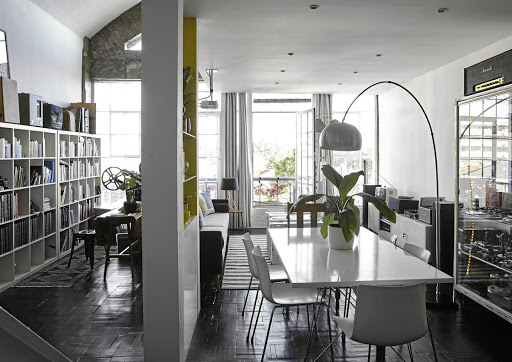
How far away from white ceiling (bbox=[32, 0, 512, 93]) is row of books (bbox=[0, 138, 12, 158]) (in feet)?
8.27

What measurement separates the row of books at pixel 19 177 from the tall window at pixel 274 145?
5325 mm

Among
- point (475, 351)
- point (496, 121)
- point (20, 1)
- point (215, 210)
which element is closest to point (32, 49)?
point (20, 1)

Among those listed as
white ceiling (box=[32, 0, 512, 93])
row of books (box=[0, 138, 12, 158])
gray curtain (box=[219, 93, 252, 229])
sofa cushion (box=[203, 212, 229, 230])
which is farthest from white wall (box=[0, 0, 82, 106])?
sofa cushion (box=[203, 212, 229, 230])

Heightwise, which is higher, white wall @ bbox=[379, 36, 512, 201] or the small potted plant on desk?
white wall @ bbox=[379, 36, 512, 201]

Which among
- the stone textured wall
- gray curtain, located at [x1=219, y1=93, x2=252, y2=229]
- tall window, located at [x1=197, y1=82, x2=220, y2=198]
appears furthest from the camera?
tall window, located at [x1=197, y1=82, x2=220, y2=198]

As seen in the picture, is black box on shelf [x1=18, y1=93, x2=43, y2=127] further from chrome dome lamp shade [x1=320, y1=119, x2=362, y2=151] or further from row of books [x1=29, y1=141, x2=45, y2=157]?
chrome dome lamp shade [x1=320, y1=119, x2=362, y2=151]

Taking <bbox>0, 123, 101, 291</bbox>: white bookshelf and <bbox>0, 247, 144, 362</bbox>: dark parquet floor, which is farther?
<bbox>0, 123, 101, 291</bbox>: white bookshelf

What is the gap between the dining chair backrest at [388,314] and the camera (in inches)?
101

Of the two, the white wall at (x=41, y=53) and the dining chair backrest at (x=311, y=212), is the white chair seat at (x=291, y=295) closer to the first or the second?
the dining chair backrest at (x=311, y=212)

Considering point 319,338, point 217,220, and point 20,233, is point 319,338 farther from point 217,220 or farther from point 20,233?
point 20,233

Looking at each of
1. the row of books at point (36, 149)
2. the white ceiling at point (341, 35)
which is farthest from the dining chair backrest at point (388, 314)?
the row of books at point (36, 149)

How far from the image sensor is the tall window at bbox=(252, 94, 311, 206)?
1030cm

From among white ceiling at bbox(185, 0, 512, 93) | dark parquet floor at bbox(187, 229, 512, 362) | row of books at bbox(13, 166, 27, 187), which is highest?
white ceiling at bbox(185, 0, 512, 93)

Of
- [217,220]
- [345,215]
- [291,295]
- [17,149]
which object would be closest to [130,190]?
[217,220]
